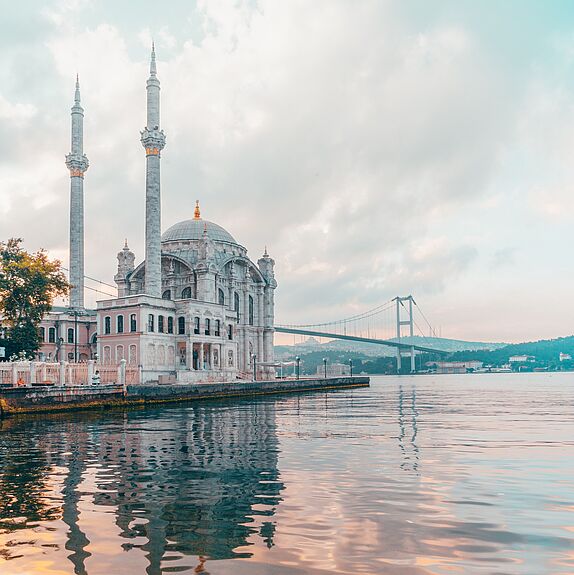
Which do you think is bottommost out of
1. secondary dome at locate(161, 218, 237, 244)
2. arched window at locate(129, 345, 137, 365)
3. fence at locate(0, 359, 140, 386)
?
fence at locate(0, 359, 140, 386)

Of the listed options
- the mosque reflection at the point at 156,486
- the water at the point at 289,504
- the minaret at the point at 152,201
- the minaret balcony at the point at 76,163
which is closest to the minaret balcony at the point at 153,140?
the minaret at the point at 152,201

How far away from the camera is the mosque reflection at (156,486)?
8891 millimetres

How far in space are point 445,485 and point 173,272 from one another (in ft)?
210

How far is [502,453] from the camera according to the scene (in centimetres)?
1728

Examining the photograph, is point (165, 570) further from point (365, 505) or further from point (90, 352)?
point (90, 352)

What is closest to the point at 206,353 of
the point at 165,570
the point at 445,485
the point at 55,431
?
the point at 55,431

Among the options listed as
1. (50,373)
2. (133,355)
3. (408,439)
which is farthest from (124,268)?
(408,439)

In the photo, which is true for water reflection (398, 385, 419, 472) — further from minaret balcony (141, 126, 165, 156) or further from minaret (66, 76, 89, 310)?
minaret (66, 76, 89, 310)

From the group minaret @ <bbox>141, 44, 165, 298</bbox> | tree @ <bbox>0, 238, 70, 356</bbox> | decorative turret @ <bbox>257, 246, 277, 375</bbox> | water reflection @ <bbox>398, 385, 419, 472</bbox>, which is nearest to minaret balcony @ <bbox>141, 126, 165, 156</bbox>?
minaret @ <bbox>141, 44, 165, 298</bbox>

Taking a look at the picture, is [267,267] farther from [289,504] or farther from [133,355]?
[289,504]

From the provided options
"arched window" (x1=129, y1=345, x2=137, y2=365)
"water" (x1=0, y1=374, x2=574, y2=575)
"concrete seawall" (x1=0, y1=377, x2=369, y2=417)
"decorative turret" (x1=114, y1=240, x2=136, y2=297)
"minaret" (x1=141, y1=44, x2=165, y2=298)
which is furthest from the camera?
"decorative turret" (x1=114, y1=240, x2=136, y2=297)

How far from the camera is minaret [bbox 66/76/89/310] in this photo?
66812 mm

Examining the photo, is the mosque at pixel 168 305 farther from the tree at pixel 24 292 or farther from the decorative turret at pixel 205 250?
the tree at pixel 24 292

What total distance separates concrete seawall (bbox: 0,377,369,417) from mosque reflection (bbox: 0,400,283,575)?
10525mm
